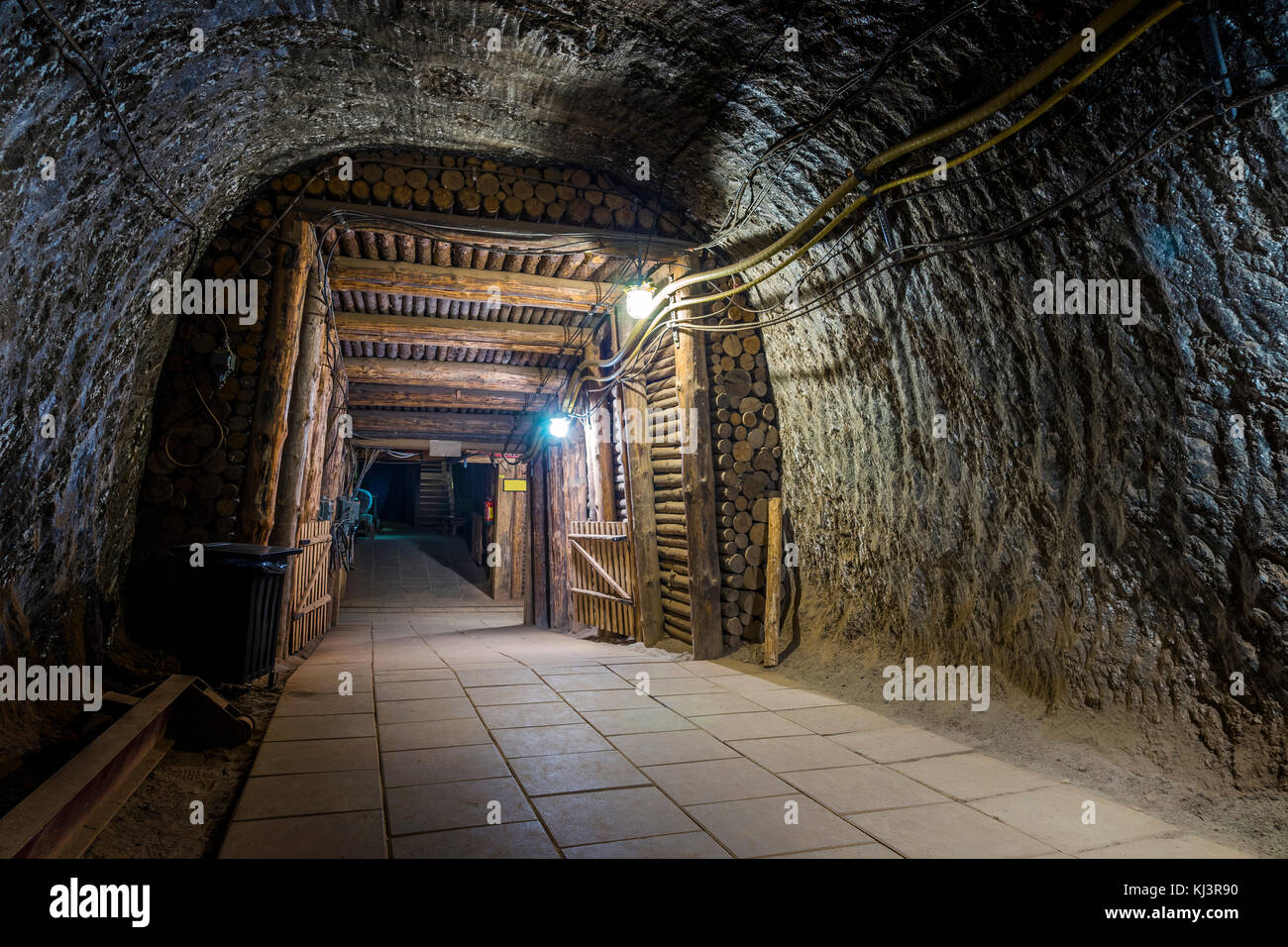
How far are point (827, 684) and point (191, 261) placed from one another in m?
6.08

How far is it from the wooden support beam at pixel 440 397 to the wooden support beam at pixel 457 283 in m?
4.37

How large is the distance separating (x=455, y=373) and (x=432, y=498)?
1783 centimetres

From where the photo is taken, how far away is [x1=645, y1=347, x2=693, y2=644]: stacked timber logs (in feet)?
24.6

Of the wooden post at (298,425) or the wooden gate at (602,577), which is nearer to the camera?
the wooden post at (298,425)

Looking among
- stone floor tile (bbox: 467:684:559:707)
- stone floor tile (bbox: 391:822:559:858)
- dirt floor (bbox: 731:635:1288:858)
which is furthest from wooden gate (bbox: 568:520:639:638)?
stone floor tile (bbox: 391:822:559:858)

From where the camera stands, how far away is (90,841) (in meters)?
2.79

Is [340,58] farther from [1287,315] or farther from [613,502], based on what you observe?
[613,502]

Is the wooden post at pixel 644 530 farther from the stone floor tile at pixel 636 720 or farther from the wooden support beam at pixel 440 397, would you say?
the wooden support beam at pixel 440 397

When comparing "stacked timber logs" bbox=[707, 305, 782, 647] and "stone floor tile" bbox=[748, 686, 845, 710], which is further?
"stacked timber logs" bbox=[707, 305, 782, 647]

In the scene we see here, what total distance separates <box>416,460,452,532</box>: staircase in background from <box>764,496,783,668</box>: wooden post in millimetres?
22494

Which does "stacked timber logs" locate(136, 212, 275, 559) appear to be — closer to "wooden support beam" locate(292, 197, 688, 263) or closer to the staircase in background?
"wooden support beam" locate(292, 197, 688, 263)

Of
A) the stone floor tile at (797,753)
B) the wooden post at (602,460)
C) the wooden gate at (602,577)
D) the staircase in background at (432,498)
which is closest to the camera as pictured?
the stone floor tile at (797,753)

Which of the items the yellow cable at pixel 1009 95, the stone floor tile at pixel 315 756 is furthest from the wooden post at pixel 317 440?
the yellow cable at pixel 1009 95

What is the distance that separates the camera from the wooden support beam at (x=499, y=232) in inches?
250
